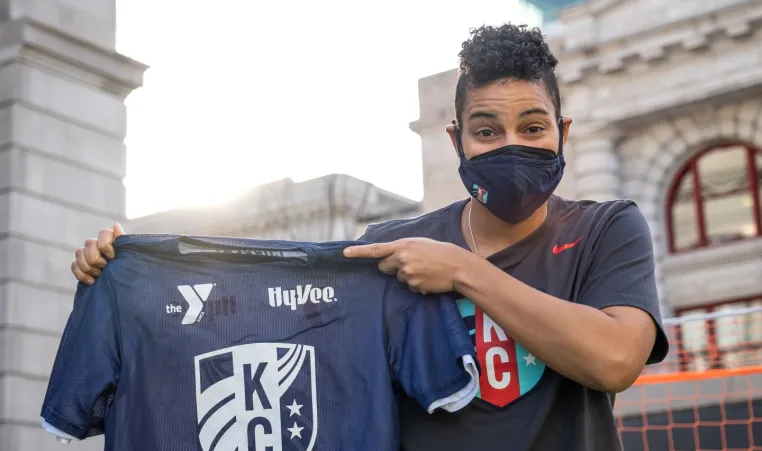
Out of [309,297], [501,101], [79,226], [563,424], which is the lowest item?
[563,424]

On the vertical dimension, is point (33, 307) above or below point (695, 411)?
above

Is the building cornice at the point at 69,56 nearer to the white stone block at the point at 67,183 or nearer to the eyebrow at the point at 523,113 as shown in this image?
the white stone block at the point at 67,183

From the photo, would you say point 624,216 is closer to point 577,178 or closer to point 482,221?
point 482,221

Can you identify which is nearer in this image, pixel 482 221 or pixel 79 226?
pixel 482 221

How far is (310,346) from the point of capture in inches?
148

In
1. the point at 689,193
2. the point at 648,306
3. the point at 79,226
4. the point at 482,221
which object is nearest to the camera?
the point at 648,306

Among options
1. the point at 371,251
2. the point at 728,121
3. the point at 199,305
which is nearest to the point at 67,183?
the point at 199,305

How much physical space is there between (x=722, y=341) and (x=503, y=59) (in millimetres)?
15665

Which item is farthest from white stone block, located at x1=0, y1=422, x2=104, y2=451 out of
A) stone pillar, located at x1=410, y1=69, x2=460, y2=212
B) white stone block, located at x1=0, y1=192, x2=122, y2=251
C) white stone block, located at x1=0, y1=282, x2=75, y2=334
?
stone pillar, located at x1=410, y1=69, x2=460, y2=212

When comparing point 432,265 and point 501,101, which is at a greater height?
point 501,101

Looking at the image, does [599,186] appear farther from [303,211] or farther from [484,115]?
[484,115]

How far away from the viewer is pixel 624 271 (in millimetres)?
3352

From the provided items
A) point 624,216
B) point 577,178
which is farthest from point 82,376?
point 577,178

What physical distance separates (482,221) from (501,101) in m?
0.42
